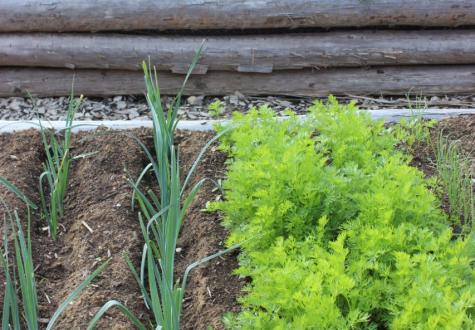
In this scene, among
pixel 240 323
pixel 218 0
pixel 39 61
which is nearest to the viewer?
pixel 240 323

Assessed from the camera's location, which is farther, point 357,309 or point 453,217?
point 453,217

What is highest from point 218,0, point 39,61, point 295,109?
point 218,0

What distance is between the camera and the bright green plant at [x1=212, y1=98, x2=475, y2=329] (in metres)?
1.86

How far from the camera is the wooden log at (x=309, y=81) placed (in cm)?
454

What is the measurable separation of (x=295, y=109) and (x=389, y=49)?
2.29 feet

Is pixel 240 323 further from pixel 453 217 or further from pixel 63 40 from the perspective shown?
pixel 63 40

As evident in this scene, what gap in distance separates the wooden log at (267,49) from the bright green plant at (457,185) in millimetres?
1744

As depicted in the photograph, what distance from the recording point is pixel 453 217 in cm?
252

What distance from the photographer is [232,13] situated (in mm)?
4344

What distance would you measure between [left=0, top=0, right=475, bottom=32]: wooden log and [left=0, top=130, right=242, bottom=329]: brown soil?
143 cm

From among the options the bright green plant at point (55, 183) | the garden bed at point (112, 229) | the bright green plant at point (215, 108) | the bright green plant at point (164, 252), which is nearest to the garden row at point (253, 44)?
the bright green plant at point (215, 108)

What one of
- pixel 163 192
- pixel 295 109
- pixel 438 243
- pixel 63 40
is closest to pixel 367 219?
pixel 438 243

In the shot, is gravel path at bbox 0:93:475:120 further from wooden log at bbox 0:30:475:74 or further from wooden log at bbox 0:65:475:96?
wooden log at bbox 0:30:475:74

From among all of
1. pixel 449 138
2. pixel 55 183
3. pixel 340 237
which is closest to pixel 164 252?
pixel 340 237
